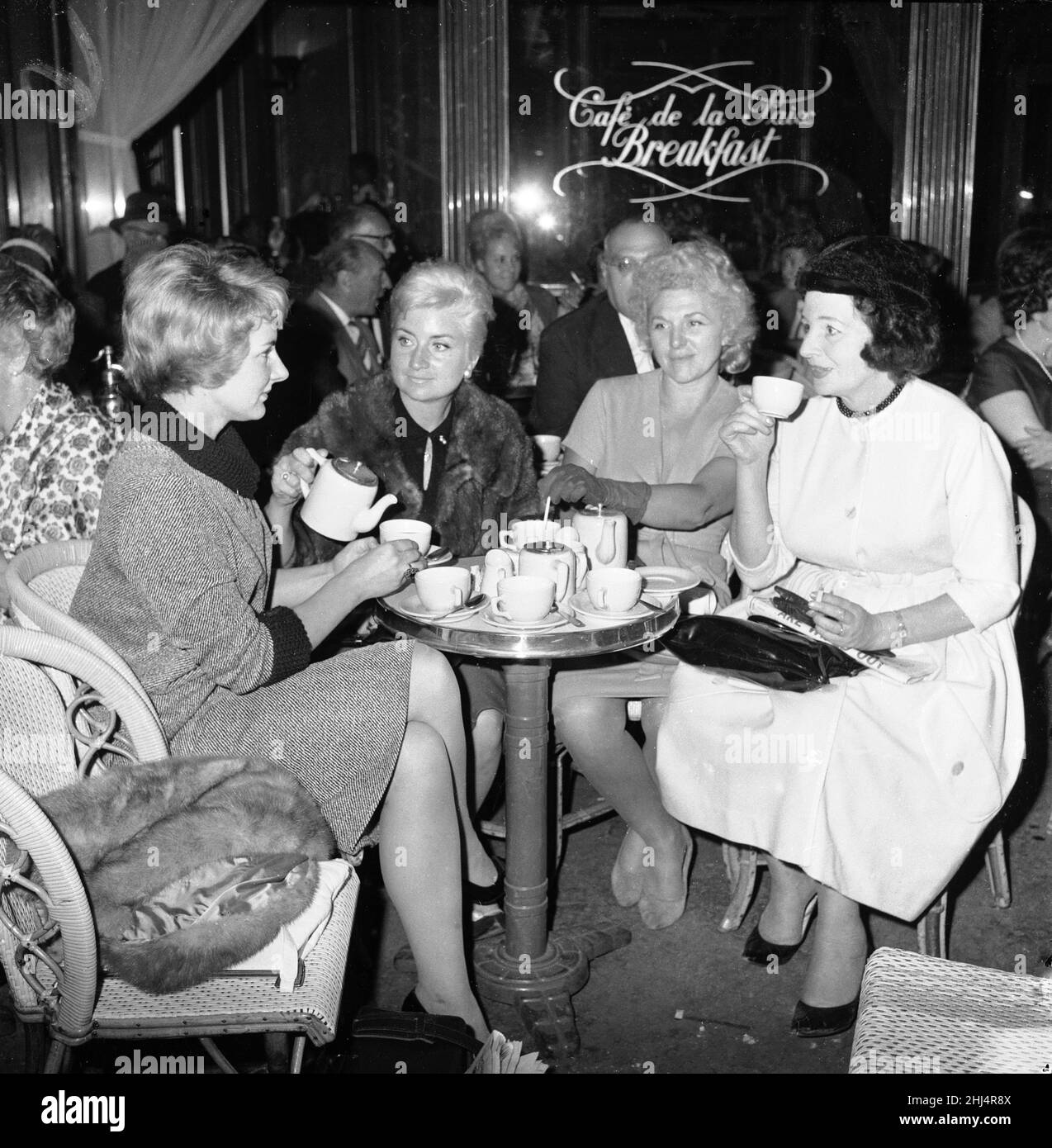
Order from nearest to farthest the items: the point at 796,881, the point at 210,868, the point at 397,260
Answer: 1. the point at 210,868
2. the point at 796,881
3. the point at 397,260

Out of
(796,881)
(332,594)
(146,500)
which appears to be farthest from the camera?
(796,881)

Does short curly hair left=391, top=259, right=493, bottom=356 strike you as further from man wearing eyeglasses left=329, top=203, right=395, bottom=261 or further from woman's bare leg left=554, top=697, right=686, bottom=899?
man wearing eyeglasses left=329, top=203, right=395, bottom=261

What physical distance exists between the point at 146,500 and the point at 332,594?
41cm

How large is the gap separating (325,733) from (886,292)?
1.49 metres


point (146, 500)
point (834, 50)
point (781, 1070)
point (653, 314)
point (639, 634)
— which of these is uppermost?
point (834, 50)

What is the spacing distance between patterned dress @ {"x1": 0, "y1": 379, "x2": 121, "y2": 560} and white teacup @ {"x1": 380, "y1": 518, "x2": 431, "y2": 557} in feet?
2.70

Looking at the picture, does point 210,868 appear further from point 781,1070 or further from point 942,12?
point 942,12

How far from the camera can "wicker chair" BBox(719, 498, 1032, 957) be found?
261 centimetres

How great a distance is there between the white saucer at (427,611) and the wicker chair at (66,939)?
1.89ft

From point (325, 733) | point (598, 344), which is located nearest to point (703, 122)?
point (598, 344)

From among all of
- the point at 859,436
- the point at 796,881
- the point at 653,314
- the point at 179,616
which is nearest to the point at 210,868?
the point at 179,616

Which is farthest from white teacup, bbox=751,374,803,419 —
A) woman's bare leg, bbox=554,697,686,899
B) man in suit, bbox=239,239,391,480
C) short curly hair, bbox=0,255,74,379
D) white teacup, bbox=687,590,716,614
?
man in suit, bbox=239,239,391,480

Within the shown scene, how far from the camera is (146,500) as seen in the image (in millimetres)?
2076

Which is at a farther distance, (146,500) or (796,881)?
(796,881)
